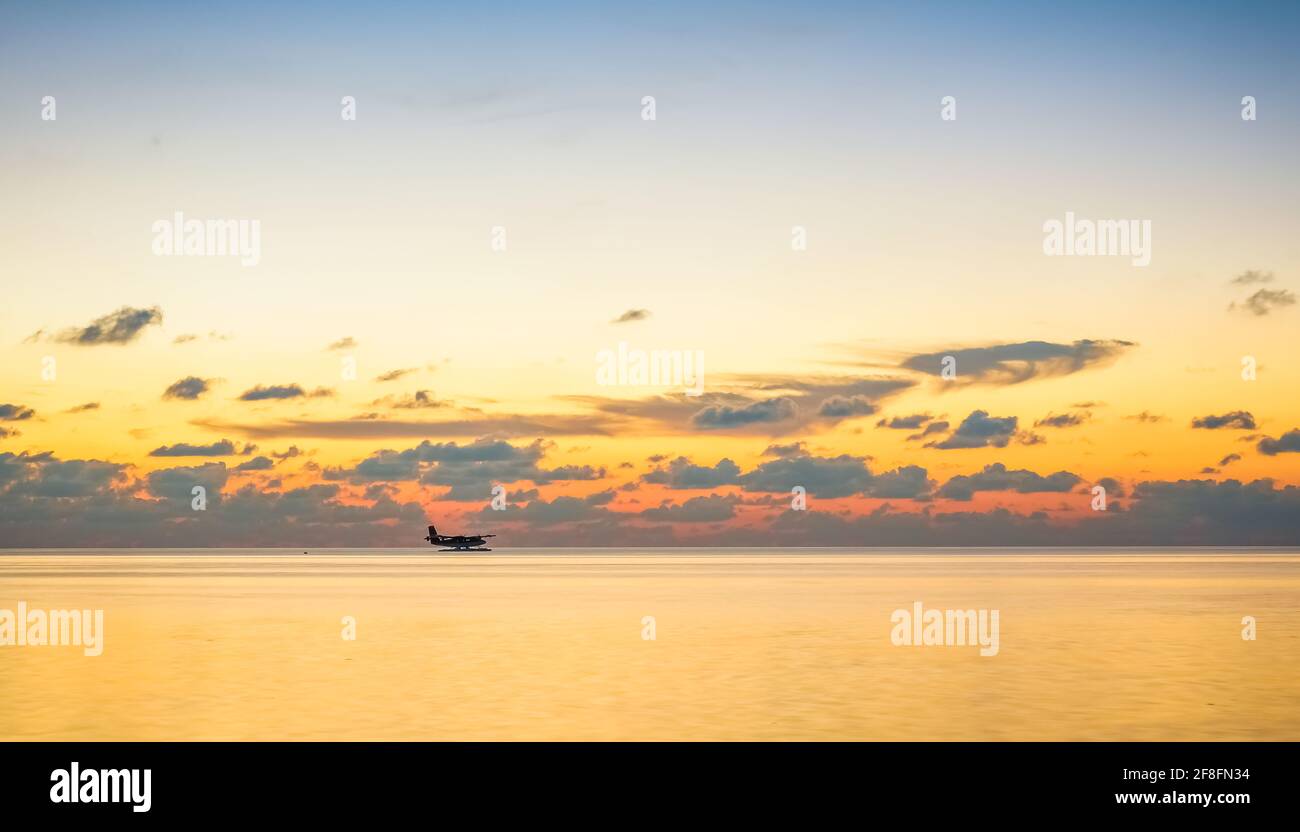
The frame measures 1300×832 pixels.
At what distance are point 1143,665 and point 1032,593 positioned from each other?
77.3m

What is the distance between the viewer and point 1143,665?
181 ft

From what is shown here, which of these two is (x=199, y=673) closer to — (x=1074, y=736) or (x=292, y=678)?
(x=292, y=678)
